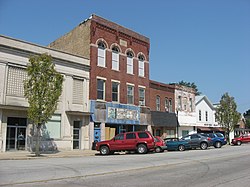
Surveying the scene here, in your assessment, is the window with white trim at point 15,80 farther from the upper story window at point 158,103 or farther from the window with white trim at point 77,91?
the upper story window at point 158,103

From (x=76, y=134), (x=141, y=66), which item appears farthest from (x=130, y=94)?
(x=76, y=134)

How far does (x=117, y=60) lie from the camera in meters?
33.2

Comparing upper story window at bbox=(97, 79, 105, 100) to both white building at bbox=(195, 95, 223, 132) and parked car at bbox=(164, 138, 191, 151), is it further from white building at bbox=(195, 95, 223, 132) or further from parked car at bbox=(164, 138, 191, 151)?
white building at bbox=(195, 95, 223, 132)

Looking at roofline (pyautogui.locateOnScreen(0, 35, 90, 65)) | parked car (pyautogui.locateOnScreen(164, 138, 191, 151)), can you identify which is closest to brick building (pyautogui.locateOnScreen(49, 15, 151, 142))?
roofline (pyautogui.locateOnScreen(0, 35, 90, 65))

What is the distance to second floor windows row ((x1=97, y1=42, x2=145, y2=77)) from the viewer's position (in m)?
31.5

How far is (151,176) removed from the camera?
11070 millimetres

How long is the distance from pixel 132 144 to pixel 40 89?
7.99m

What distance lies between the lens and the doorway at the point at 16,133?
2334cm

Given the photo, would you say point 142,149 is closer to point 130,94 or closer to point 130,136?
point 130,136

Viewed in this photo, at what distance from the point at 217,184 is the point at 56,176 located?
18.2 feet

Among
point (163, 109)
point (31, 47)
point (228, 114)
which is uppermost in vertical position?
point (31, 47)

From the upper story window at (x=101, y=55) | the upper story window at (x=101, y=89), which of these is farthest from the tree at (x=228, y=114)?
the upper story window at (x=101, y=55)

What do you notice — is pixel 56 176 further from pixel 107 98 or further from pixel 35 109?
pixel 107 98

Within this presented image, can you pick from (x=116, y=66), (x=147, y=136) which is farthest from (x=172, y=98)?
(x=147, y=136)
